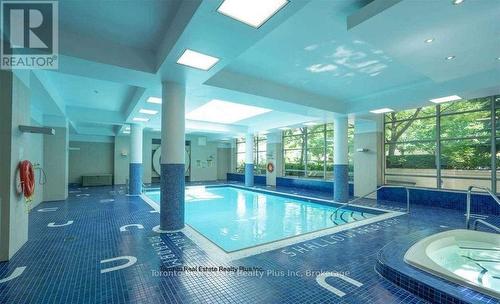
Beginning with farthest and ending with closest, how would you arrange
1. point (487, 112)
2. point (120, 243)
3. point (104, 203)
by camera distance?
point (104, 203)
point (487, 112)
point (120, 243)

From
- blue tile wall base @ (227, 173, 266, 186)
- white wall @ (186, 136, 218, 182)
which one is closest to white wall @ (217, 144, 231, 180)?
blue tile wall base @ (227, 173, 266, 186)

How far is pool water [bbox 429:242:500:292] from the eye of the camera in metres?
2.97

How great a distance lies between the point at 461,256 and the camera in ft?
11.9

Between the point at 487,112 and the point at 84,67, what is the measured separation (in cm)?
935

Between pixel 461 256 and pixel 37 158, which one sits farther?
Answer: pixel 37 158

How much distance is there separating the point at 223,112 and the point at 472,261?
24.6 ft

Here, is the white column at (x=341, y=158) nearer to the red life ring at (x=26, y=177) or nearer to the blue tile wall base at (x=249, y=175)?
the blue tile wall base at (x=249, y=175)

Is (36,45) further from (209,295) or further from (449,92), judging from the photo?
(449,92)

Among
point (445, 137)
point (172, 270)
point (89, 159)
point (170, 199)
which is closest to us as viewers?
point (172, 270)

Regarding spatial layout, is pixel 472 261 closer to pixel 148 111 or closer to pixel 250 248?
pixel 250 248

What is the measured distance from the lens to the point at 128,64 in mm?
3738

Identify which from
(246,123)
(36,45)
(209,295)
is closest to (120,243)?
(209,295)

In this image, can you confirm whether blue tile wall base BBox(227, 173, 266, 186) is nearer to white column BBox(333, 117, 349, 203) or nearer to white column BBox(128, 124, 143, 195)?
white column BBox(333, 117, 349, 203)

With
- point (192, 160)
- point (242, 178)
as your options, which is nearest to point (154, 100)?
point (192, 160)
